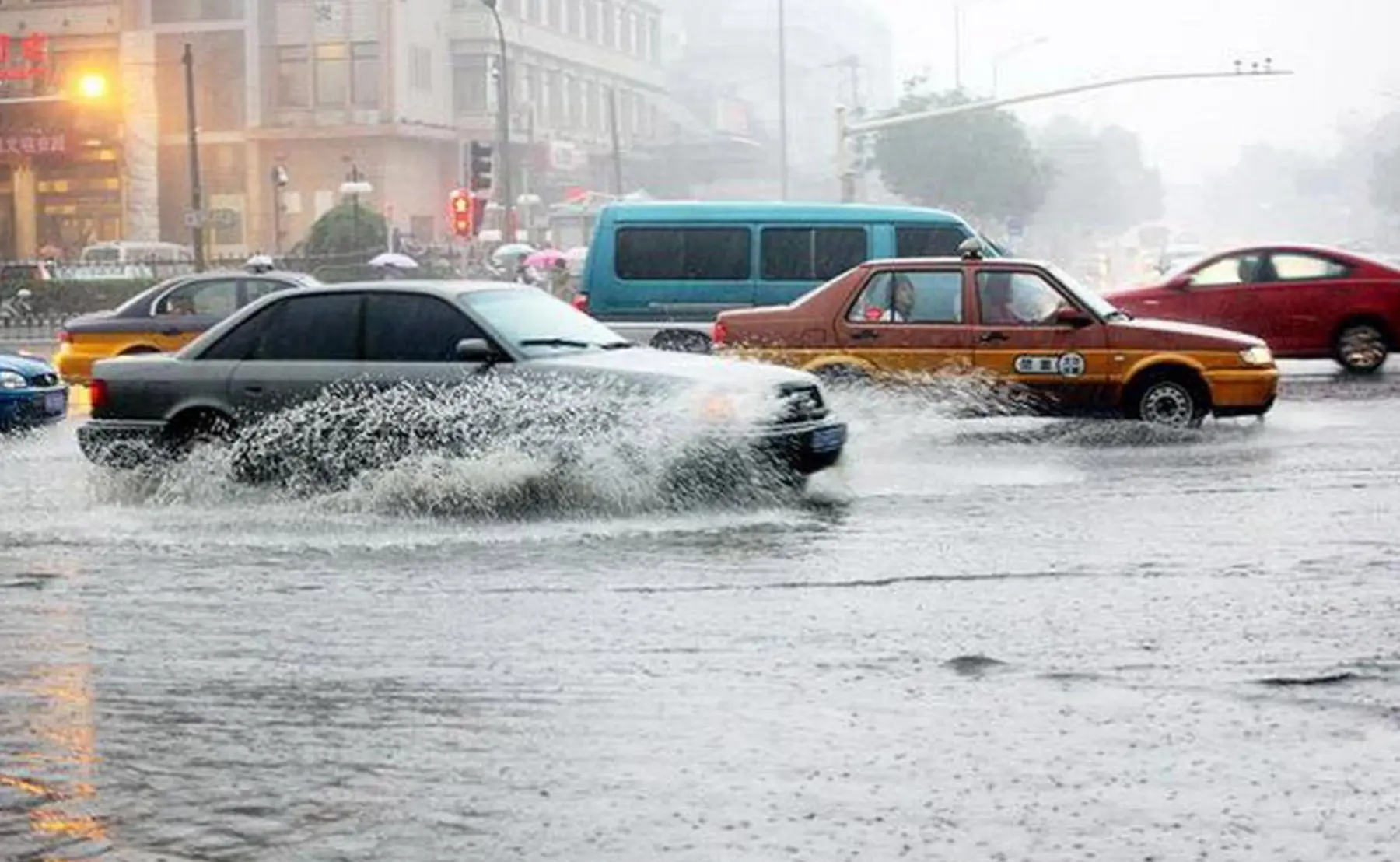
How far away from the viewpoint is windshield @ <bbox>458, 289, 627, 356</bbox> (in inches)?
527

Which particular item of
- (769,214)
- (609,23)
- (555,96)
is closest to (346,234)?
(555,96)

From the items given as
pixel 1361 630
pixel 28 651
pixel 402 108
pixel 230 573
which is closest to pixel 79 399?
pixel 230 573

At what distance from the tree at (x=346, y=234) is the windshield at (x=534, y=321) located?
39.4 m

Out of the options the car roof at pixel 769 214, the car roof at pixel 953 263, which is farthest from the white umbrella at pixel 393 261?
the car roof at pixel 953 263

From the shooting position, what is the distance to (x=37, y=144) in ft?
229

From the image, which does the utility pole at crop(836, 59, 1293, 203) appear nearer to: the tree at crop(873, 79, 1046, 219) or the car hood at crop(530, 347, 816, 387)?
the car hood at crop(530, 347, 816, 387)

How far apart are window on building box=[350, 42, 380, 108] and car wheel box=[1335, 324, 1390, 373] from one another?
51.0 m

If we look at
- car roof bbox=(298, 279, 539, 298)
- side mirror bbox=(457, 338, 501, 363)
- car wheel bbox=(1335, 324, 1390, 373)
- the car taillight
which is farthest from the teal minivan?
side mirror bbox=(457, 338, 501, 363)

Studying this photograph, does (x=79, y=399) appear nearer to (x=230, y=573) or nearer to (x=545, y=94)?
(x=230, y=573)

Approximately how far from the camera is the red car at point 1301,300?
24234mm

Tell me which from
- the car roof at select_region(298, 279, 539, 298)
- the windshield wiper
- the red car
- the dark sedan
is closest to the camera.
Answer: the dark sedan

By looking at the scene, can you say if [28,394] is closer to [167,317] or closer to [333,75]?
[167,317]

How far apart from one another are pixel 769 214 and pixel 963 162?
221 feet

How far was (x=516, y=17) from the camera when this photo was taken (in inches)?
3150
